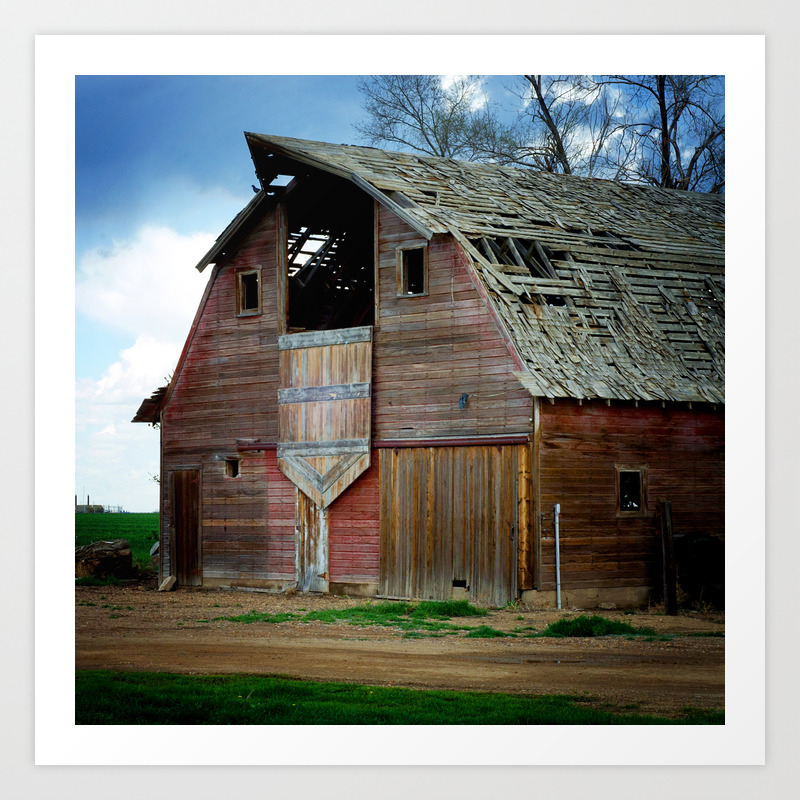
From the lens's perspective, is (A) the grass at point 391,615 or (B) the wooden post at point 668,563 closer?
(A) the grass at point 391,615

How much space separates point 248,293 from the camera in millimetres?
21422

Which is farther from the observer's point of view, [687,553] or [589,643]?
Result: [687,553]

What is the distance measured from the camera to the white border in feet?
36.3

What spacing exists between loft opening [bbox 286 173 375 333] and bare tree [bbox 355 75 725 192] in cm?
179

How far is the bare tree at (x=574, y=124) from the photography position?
Result: 46.6 feet

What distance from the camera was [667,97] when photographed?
15.4 m

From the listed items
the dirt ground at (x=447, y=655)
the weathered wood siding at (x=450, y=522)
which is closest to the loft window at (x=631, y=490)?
the dirt ground at (x=447, y=655)

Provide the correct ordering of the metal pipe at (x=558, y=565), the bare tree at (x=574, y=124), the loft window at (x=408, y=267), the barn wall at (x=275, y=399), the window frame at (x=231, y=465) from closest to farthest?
the bare tree at (x=574, y=124)
the metal pipe at (x=558, y=565)
the barn wall at (x=275, y=399)
the loft window at (x=408, y=267)
the window frame at (x=231, y=465)

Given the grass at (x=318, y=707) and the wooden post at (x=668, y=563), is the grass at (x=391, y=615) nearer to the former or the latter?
the wooden post at (x=668, y=563)

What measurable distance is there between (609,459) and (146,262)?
23.0 feet

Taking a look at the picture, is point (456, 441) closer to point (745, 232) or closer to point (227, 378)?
point (227, 378)

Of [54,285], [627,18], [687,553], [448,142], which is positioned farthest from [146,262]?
[687,553]

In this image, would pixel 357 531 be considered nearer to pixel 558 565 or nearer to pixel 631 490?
pixel 558 565

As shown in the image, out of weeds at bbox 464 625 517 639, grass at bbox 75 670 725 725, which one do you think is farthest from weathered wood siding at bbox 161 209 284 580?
grass at bbox 75 670 725 725
